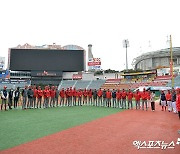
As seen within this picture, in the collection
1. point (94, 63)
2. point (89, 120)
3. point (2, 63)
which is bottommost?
point (89, 120)

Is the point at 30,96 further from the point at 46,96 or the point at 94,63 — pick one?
the point at 94,63

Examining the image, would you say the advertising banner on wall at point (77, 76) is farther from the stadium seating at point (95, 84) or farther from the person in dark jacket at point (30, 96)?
the person in dark jacket at point (30, 96)

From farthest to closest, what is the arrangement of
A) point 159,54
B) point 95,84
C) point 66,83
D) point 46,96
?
point 159,54
point 66,83
point 95,84
point 46,96

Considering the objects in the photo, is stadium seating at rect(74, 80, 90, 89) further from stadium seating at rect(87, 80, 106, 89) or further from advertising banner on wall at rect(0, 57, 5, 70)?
advertising banner on wall at rect(0, 57, 5, 70)

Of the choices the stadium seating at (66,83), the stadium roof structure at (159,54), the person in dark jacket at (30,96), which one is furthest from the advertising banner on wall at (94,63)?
the person in dark jacket at (30,96)

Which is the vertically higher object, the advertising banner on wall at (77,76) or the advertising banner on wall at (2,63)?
the advertising banner on wall at (2,63)

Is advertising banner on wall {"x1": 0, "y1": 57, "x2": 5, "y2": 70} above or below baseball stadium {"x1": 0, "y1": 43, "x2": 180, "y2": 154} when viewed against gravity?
above

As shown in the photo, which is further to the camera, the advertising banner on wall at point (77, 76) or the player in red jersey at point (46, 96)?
the advertising banner on wall at point (77, 76)

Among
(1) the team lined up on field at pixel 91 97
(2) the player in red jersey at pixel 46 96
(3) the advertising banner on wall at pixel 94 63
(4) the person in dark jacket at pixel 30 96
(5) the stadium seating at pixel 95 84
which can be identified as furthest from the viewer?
(3) the advertising banner on wall at pixel 94 63

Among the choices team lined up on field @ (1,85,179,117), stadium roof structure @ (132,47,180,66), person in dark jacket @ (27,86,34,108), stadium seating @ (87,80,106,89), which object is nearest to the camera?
team lined up on field @ (1,85,179,117)

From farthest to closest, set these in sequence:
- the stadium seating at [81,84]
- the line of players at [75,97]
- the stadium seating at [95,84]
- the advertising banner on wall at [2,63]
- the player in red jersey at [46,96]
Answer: the advertising banner on wall at [2,63] → the stadium seating at [81,84] → the stadium seating at [95,84] → the player in red jersey at [46,96] → the line of players at [75,97]

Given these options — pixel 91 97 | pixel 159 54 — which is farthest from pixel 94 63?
pixel 91 97

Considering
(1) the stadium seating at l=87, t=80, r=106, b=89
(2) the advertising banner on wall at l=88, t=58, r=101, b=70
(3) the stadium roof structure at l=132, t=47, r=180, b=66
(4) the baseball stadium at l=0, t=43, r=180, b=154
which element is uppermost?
(3) the stadium roof structure at l=132, t=47, r=180, b=66

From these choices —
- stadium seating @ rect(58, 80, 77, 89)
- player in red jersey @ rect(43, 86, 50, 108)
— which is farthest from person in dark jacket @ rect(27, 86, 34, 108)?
stadium seating @ rect(58, 80, 77, 89)
